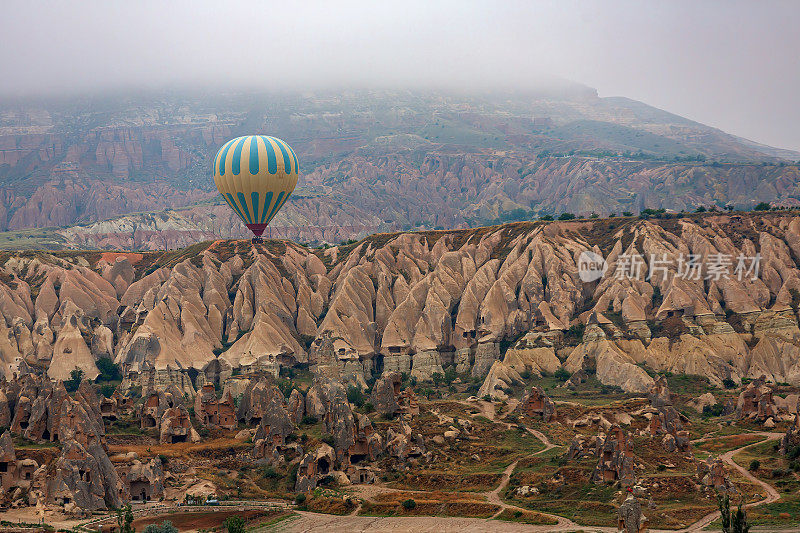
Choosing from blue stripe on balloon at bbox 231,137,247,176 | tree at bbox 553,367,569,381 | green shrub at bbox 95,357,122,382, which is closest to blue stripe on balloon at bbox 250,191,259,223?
blue stripe on balloon at bbox 231,137,247,176

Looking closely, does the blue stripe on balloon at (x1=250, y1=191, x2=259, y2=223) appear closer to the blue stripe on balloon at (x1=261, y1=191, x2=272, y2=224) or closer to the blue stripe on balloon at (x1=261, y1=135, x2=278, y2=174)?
the blue stripe on balloon at (x1=261, y1=191, x2=272, y2=224)

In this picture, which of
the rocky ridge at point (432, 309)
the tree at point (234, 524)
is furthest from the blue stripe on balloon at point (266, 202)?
the tree at point (234, 524)

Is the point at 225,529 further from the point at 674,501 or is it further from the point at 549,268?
the point at 549,268

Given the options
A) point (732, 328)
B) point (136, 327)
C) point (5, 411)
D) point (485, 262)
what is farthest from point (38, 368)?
point (732, 328)

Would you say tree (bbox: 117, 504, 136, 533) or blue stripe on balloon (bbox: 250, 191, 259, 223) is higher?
blue stripe on balloon (bbox: 250, 191, 259, 223)

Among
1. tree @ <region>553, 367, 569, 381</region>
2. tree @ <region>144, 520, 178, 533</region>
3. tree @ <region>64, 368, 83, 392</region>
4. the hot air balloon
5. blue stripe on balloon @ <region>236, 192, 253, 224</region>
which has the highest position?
the hot air balloon

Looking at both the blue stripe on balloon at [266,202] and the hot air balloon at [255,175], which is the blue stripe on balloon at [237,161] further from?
the blue stripe on balloon at [266,202]

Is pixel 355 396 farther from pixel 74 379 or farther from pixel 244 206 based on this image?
pixel 244 206
